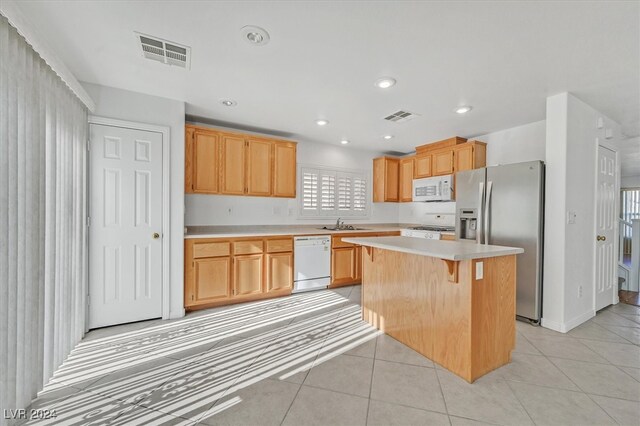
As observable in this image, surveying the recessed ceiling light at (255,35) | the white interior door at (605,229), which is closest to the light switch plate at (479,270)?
the recessed ceiling light at (255,35)

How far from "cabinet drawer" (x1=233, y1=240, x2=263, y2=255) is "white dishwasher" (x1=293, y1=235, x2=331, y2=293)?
55 centimetres

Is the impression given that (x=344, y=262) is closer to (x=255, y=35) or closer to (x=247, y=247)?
(x=247, y=247)

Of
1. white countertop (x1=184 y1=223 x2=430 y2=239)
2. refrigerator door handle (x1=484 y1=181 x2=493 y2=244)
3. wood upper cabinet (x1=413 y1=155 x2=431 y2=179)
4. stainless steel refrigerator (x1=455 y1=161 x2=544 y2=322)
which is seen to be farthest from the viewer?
wood upper cabinet (x1=413 y1=155 x2=431 y2=179)

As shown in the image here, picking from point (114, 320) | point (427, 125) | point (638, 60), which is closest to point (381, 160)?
point (427, 125)

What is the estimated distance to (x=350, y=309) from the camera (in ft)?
11.2

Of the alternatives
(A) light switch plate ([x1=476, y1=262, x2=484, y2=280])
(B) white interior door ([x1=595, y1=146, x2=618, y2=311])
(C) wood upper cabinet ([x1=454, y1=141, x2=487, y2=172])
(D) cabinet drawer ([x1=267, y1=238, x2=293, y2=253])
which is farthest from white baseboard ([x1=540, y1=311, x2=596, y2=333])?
(D) cabinet drawer ([x1=267, y1=238, x2=293, y2=253])

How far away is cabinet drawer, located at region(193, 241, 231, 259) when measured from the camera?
10.8 feet

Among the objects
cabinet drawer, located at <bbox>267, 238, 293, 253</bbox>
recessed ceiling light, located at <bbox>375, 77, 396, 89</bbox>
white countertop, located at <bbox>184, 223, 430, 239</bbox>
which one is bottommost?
cabinet drawer, located at <bbox>267, 238, 293, 253</bbox>

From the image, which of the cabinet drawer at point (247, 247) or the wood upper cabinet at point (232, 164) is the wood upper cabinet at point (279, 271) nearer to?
the cabinet drawer at point (247, 247)

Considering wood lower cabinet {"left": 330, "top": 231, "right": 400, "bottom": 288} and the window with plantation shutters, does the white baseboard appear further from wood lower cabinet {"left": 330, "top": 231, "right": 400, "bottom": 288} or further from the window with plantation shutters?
the window with plantation shutters

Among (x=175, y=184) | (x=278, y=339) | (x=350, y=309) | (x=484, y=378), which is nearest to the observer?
(x=484, y=378)

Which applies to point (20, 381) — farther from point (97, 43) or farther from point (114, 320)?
point (97, 43)

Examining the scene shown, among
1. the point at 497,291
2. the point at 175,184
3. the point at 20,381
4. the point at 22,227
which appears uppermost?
the point at 175,184

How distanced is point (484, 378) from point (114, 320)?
11.6 ft
